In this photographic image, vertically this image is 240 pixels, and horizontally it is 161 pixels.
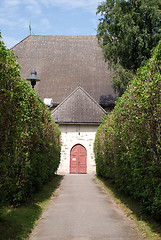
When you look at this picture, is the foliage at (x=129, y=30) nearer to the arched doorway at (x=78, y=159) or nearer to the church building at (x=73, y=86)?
the church building at (x=73, y=86)

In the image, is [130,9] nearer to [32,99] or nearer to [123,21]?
[123,21]

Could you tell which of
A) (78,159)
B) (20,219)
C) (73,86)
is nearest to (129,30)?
(73,86)

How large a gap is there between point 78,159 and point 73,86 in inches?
295

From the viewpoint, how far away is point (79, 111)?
878 inches

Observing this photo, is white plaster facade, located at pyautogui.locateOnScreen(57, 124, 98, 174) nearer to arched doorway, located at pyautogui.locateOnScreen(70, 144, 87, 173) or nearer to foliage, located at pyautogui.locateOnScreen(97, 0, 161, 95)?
arched doorway, located at pyautogui.locateOnScreen(70, 144, 87, 173)

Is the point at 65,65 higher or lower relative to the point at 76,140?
higher

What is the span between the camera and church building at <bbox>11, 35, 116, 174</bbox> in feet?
72.6

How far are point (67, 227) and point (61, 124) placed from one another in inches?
648

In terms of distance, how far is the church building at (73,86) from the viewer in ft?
72.6

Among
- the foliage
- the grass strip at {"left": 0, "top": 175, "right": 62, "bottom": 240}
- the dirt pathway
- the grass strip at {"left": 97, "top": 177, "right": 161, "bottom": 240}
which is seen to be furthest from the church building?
the grass strip at {"left": 0, "top": 175, "right": 62, "bottom": 240}

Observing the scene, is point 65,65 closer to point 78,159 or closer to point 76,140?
point 76,140

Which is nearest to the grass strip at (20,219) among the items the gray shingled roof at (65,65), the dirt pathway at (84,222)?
the dirt pathway at (84,222)

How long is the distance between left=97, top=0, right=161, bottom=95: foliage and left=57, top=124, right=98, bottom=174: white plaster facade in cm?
476

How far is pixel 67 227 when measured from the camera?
18.2 ft
